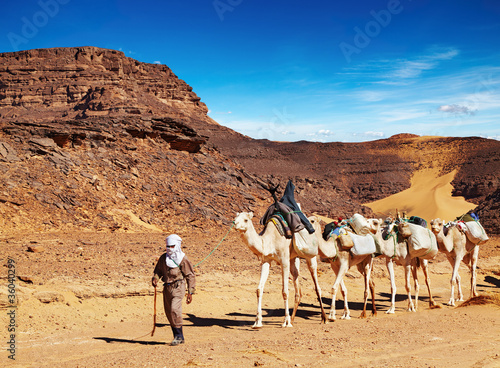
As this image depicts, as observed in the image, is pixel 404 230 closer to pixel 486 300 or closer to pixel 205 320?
pixel 486 300

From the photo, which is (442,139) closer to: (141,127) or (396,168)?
(396,168)

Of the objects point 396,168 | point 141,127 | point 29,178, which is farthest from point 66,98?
point 29,178

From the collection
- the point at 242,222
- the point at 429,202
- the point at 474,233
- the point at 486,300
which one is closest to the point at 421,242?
the point at 486,300

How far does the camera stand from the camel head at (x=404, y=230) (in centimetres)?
1395

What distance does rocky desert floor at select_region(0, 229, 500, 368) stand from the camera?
7.70 metres

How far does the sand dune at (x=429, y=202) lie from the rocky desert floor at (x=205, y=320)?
25939 mm

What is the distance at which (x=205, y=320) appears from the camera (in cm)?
1197

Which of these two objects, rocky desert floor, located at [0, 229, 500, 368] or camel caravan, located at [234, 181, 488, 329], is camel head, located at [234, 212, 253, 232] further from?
rocky desert floor, located at [0, 229, 500, 368]

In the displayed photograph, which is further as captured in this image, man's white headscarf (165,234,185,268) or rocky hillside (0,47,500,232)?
rocky hillside (0,47,500,232)

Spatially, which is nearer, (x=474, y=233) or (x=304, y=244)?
(x=304, y=244)

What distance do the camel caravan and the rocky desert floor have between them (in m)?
0.93

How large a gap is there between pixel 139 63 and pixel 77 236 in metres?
109

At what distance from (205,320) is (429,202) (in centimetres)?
5189

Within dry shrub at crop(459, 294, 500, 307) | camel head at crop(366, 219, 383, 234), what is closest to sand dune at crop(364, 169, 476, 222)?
dry shrub at crop(459, 294, 500, 307)
